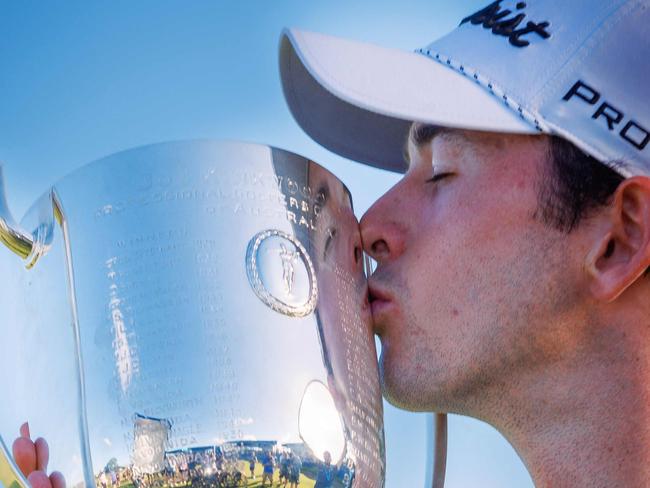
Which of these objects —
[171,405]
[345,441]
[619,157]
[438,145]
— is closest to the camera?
[171,405]

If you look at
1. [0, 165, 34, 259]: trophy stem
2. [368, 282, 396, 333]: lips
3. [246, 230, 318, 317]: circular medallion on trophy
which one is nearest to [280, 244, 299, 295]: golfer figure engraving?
[246, 230, 318, 317]: circular medallion on trophy

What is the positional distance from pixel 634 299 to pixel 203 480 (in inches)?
21.7

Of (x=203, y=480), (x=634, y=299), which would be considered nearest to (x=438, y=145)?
(x=634, y=299)

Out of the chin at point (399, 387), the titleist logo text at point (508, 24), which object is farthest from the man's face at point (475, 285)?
the titleist logo text at point (508, 24)

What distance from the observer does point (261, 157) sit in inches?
40.1

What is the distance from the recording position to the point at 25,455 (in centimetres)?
98

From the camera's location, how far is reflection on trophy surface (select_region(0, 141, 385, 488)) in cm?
87

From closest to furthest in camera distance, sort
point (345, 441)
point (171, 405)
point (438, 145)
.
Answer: point (171, 405), point (345, 441), point (438, 145)

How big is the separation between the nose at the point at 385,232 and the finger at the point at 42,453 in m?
0.43

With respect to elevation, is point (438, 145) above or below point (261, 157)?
above

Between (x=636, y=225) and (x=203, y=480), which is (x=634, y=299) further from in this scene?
(x=203, y=480)

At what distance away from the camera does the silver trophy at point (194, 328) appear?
2.85 ft

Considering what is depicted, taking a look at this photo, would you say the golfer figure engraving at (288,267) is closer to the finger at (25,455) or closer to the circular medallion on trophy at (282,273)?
the circular medallion on trophy at (282,273)

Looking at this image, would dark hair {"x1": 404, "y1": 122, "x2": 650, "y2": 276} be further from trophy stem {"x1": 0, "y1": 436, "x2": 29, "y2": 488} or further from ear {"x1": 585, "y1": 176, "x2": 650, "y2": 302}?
trophy stem {"x1": 0, "y1": 436, "x2": 29, "y2": 488}
